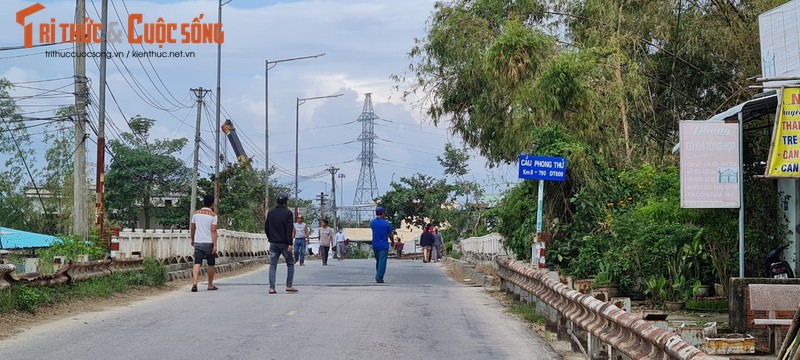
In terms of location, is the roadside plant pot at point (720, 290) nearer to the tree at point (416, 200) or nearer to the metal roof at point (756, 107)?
the metal roof at point (756, 107)

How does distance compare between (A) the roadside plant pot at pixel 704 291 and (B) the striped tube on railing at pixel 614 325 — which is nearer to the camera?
(B) the striped tube on railing at pixel 614 325

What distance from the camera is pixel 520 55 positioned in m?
23.1

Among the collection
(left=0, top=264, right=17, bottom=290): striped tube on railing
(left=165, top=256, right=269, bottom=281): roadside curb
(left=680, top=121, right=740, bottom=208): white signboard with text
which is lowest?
(left=165, top=256, right=269, bottom=281): roadside curb

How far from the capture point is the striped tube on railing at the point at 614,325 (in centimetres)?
670

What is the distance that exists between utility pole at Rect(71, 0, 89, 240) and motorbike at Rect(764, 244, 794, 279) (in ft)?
52.0

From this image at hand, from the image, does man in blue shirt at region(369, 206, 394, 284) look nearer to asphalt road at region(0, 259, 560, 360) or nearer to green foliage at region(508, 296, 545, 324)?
asphalt road at region(0, 259, 560, 360)

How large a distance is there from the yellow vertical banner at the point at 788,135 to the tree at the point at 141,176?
5325 centimetres

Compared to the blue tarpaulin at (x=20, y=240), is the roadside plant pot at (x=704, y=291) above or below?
below

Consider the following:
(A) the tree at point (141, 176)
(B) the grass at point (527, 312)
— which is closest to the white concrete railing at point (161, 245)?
(B) the grass at point (527, 312)

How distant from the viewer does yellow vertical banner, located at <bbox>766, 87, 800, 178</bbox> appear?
1316 centimetres

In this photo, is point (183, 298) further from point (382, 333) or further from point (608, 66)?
point (608, 66)

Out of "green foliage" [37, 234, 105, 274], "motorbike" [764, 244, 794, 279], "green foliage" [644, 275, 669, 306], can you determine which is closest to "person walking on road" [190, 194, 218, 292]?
"green foliage" [37, 234, 105, 274]

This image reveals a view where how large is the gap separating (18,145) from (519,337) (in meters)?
50.5

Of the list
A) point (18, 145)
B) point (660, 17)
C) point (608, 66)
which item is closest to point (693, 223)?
point (608, 66)
